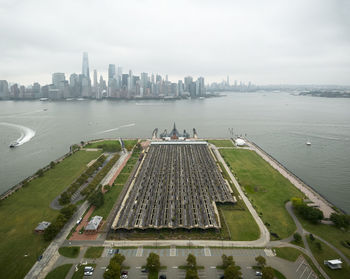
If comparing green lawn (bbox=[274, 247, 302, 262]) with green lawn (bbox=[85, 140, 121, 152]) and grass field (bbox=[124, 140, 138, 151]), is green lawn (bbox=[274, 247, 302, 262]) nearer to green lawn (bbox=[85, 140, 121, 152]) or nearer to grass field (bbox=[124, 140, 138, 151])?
grass field (bbox=[124, 140, 138, 151])

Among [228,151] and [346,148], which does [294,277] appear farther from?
[346,148]

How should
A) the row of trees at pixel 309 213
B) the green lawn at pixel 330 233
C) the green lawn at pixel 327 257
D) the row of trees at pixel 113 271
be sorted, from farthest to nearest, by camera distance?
the row of trees at pixel 309 213
the green lawn at pixel 330 233
the green lawn at pixel 327 257
the row of trees at pixel 113 271

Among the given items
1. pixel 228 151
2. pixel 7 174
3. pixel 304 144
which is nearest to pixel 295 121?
pixel 304 144

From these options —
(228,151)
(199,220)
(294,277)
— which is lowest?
(294,277)

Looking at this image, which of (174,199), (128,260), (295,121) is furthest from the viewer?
(295,121)

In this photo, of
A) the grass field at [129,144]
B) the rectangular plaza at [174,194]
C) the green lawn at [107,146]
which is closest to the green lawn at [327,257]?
the rectangular plaza at [174,194]

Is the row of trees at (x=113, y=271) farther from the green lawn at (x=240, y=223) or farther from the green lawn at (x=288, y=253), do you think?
the green lawn at (x=288, y=253)

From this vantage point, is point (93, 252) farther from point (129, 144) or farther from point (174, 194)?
point (129, 144)
